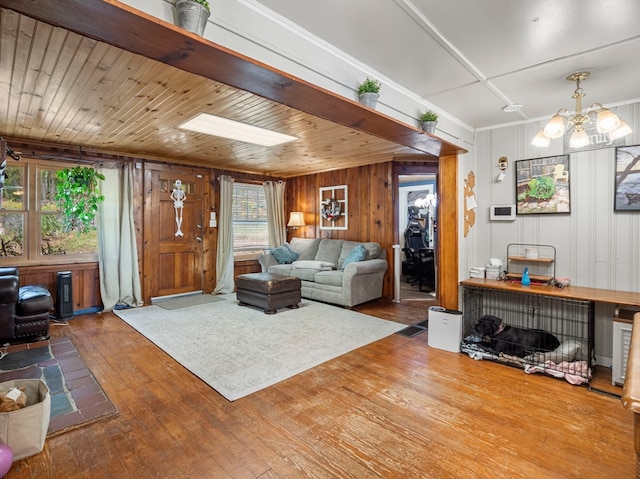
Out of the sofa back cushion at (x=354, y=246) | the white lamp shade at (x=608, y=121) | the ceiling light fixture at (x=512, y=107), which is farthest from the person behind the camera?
the sofa back cushion at (x=354, y=246)

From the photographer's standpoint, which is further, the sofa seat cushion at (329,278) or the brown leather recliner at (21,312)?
the sofa seat cushion at (329,278)

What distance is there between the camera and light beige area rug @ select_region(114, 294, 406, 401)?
9.21 feet

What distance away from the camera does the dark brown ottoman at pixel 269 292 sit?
464 cm

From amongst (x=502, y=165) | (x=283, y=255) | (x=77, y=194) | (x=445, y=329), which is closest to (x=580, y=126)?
(x=502, y=165)

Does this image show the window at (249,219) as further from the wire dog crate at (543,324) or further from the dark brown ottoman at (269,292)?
the wire dog crate at (543,324)

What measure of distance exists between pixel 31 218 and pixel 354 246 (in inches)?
183

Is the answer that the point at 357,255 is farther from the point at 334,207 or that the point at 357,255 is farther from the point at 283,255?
the point at 283,255

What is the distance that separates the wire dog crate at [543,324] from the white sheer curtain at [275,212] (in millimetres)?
4228

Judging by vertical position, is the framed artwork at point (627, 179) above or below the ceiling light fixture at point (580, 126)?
below

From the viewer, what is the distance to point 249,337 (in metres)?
3.66

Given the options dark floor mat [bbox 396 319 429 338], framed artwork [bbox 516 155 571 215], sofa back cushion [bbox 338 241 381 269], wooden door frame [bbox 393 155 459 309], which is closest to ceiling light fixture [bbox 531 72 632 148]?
framed artwork [bbox 516 155 571 215]

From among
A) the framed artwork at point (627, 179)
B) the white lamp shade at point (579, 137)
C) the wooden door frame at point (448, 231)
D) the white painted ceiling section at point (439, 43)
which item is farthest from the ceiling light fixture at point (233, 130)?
the framed artwork at point (627, 179)

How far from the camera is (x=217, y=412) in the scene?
2.23m

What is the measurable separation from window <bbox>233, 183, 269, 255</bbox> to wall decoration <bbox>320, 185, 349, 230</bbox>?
50.6 inches
